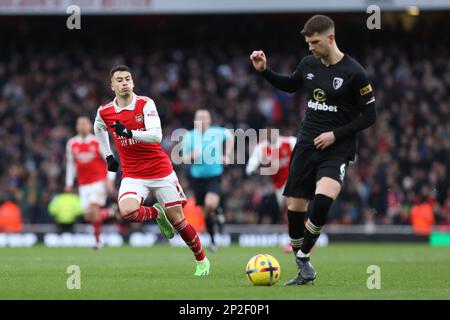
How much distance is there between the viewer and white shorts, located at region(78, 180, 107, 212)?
59.2 ft

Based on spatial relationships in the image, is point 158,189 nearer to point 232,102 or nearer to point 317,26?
point 317,26

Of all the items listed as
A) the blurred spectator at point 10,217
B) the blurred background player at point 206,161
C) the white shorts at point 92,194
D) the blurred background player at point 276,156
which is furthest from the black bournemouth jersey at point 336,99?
the blurred spectator at point 10,217

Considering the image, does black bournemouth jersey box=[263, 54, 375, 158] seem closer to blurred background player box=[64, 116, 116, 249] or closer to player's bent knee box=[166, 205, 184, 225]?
player's bent knee box=[166, 205, 184, 225]

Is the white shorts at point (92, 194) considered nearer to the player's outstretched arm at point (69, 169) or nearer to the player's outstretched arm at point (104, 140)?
the player's outstretched arm at point (69, 169)

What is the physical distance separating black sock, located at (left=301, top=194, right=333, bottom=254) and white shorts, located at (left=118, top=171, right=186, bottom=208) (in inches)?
73.9

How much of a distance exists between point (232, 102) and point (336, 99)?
56.8ft

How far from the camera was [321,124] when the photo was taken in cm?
942

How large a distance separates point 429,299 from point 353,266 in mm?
4718

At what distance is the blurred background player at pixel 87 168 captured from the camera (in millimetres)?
17969

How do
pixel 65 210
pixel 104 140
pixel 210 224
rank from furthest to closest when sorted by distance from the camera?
pixel 65 210, pixel 210 224, pixel 104 140

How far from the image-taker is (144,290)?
863 cm

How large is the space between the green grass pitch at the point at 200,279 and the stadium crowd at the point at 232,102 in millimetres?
8445

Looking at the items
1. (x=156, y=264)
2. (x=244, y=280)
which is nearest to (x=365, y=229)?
(x=156, y=264)

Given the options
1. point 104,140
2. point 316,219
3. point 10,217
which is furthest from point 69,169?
point 316,219
